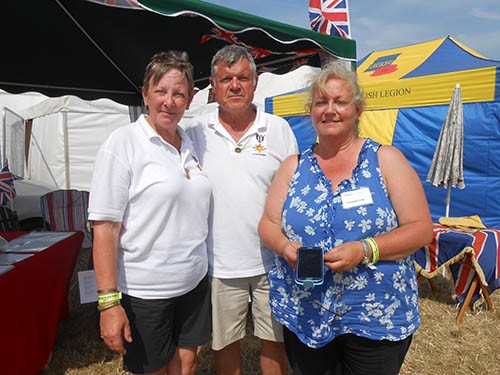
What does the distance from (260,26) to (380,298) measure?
1.94 m

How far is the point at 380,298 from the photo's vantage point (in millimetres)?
1351

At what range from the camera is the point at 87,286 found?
7.01ft

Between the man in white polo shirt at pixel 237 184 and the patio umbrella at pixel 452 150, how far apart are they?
314 centimetres

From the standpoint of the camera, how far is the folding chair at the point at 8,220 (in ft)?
16.6

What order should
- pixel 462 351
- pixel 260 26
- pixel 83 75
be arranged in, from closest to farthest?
pixel 260 26 → pixel 462 351 → pixel 83 75

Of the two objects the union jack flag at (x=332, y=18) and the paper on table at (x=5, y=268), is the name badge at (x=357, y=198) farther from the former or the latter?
the union jack flag at (x=332, y=18)

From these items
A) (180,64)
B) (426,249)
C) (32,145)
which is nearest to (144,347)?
(180,64)

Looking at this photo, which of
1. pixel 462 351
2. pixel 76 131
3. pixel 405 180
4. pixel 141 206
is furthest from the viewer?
pixel 76 131

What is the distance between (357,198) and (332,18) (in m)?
3.16

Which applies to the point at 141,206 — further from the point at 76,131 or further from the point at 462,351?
the point at 76,131

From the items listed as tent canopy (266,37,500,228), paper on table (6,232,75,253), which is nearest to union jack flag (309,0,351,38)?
tent canopy (266,37,500,228)

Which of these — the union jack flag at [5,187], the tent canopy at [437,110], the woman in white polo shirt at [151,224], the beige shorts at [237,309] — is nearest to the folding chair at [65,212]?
the union jack flag at [5,187]

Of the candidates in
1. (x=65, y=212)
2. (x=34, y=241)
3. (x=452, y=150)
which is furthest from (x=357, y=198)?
(x=65, y=212)

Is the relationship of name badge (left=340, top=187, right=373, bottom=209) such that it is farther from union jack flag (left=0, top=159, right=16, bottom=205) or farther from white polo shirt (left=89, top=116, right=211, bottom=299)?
union jack flag (left=0, top=159, right=16, bottom=205)
